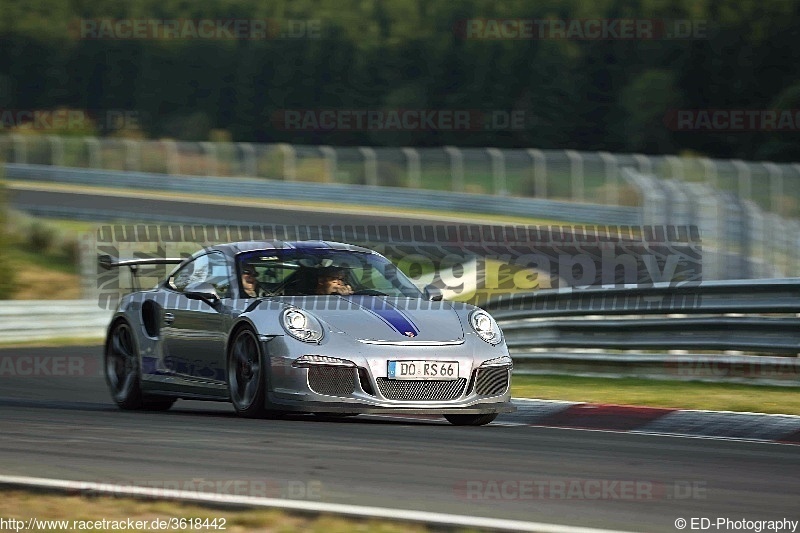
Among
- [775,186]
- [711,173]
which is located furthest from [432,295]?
[711,173]

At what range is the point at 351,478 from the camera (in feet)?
21.6

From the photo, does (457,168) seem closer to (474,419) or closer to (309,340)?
(474,419)

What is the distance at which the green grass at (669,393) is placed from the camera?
10.4 meters

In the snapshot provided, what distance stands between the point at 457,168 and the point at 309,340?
2895 centimetres

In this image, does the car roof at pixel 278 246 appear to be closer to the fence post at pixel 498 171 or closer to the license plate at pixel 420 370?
the license plate at pixel 420 370

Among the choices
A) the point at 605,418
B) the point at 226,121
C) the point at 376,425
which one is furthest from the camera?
the point at 226,121

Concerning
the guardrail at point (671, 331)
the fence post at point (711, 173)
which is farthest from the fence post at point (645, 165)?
the guardrail at point (671, 331)

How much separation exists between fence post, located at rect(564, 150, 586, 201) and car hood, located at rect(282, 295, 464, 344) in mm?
24292

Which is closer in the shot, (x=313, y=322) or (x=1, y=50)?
(x=313, y=322)

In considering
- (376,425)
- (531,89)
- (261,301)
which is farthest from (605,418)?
(531,89)

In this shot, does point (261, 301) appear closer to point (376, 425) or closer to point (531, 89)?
point (376, 425)

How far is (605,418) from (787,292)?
8.09ft

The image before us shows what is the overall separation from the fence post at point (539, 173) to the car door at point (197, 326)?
975 inches

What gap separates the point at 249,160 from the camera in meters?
44.0
